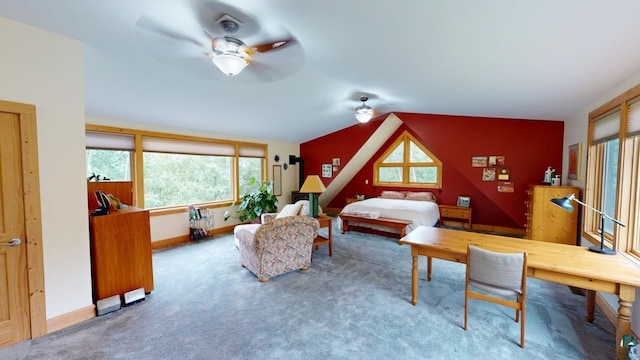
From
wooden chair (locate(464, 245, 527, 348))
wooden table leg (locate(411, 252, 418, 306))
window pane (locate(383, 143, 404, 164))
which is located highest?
window pane (locate(383, 143, 404, 164))

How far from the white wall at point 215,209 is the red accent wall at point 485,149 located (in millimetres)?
1478

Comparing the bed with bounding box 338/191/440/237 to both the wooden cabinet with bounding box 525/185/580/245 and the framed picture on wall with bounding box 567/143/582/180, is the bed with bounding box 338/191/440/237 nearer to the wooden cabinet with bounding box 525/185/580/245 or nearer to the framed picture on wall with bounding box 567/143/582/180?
the wooden cabinet with bounding box 525/185/580/245

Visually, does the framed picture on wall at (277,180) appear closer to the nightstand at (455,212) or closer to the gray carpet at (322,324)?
the gray carpet at (322,324)

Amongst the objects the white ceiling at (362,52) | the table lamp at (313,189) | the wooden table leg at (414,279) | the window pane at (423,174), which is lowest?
the wooden table leg at (414,279)

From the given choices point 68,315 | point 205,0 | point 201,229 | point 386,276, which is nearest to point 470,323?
point 386,276

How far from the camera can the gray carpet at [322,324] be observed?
6.53 feet

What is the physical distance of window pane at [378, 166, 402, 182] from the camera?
708cm

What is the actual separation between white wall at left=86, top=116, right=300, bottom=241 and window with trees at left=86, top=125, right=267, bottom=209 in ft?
0.35

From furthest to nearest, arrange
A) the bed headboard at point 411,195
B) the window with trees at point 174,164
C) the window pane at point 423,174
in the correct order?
1. the window pane at point 423,174
2. the bed headboard at point 411,195
3. the window with trees at point 174,164

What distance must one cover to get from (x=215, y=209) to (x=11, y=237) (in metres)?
3.44

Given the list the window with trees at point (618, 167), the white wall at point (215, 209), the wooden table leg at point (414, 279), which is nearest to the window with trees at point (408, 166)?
the white wall at point (215, 209)

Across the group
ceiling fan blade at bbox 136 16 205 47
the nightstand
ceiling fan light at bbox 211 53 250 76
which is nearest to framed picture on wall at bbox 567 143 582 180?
the nightstand

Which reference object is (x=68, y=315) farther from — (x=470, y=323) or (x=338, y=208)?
(x=338, y=208)

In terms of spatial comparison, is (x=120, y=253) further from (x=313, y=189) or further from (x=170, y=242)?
(x=313, y=189)
